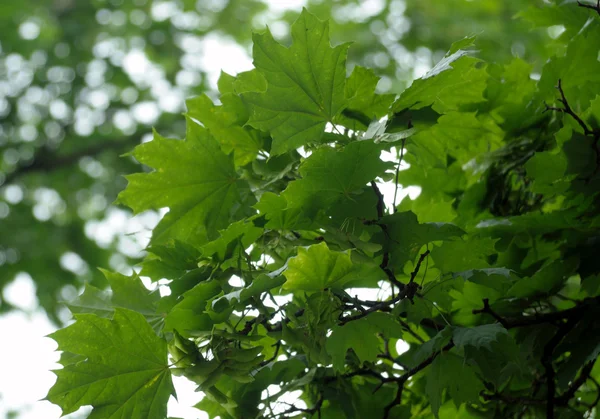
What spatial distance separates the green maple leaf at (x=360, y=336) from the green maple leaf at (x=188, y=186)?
13.3 inches

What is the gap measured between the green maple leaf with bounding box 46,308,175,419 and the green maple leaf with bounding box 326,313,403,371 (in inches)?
10.5

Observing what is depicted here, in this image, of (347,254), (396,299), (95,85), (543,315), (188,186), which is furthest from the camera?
(95,85)

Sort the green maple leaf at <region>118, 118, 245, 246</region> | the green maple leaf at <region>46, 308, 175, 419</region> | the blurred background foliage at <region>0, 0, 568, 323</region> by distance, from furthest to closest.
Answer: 1. the blurred background foliage at <region>0, 0, 568, 323</region>
2. the green maple leaf at <region>118, 118, 245, 246</region>
3. the green maple leaf at <region>46, 308, 175, 419</region>

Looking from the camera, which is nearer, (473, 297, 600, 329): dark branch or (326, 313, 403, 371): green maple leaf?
(326, 313, 403, 371): green maple leaf

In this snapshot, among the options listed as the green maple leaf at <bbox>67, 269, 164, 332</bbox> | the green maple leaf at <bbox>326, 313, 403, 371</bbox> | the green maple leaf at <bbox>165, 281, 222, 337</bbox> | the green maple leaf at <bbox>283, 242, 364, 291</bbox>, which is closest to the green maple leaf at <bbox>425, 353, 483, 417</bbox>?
the green maple leaf at <bbox>326, 313, 403, 371</bbox>

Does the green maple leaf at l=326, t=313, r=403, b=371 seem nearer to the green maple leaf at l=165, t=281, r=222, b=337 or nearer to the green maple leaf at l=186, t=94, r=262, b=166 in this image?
the green maple leaf at l=165, t=281, r=222, b=337

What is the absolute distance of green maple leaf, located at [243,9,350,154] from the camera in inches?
39.8

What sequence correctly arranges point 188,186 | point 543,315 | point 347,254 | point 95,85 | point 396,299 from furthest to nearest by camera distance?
point 95,85 → point 188,186 → point 543,315 → point 396,299 → point 347,254

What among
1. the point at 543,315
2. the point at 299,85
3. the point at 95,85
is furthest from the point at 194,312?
the point at 95,85

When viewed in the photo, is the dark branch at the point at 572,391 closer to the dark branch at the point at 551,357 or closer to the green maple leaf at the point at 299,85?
the dark branch at the point at 551,357

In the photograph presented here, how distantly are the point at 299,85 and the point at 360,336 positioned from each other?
41 cm

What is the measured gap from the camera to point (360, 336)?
95 centimetres

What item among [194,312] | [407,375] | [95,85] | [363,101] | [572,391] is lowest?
[572,391]

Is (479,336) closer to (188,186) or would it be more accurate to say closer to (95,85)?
(188,186)
